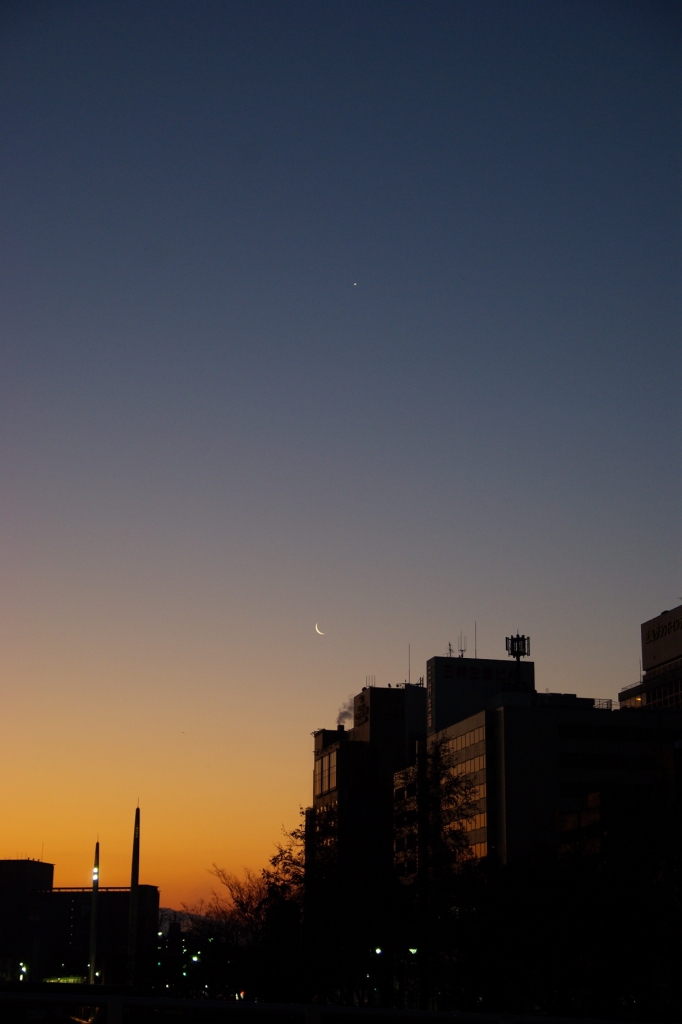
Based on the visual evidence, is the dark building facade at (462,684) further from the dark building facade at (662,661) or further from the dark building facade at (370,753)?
the dark building facade at (662,661)

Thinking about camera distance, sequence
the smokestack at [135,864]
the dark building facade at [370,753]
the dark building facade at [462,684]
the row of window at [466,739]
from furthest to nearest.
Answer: the dark building facade at [370,753], the dark building facade at [462,684], the smokestack at [135,864], the row of window at [466,739]

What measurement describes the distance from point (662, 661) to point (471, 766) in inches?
1596

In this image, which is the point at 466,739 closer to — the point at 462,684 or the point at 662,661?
the point at 462,684

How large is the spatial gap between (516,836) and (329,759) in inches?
1859

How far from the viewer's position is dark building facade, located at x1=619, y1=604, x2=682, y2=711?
494ft

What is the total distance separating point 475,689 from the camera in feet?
493

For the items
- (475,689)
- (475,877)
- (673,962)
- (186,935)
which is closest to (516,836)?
(475,689)

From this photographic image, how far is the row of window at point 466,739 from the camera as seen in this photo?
409 feet

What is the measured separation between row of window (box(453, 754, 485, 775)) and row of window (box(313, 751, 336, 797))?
32.7 meters

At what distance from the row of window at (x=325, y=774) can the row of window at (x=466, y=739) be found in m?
30.8

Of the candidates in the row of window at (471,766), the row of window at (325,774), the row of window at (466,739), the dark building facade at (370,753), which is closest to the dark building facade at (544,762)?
the row of window at (471,766)

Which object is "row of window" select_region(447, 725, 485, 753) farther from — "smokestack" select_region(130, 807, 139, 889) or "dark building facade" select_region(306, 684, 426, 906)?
"smokestack" select_region(130, 807, 139, 889)

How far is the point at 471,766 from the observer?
125750 millimetres

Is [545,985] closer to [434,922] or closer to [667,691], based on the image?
[434,922]
